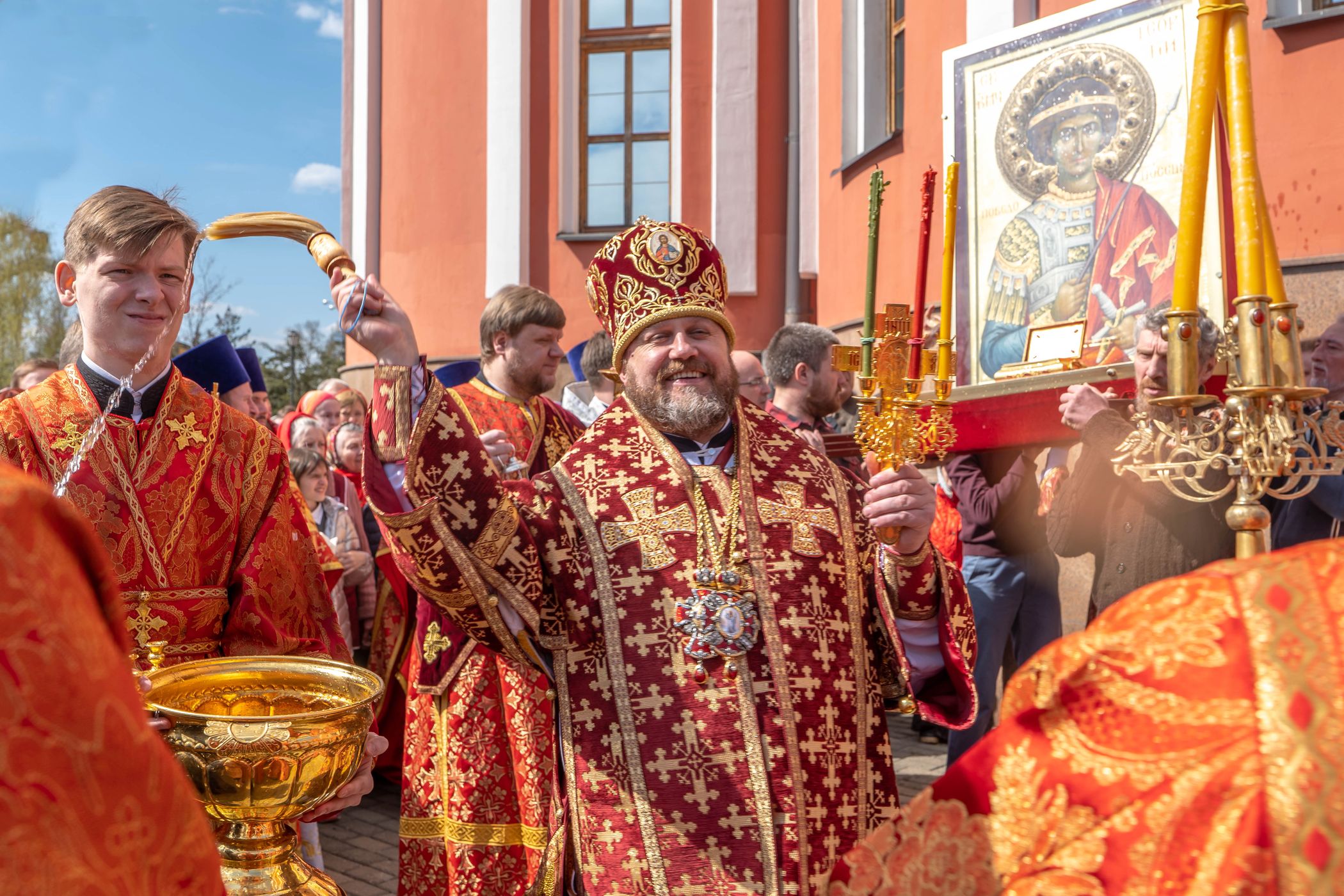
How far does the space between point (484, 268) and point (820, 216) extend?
394 cm

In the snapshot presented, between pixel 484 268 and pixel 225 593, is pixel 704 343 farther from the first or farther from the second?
pixel 484 268

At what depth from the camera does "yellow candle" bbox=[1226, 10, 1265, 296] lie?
216cm

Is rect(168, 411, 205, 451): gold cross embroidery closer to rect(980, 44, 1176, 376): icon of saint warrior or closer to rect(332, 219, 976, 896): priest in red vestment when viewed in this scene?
rect(332, 219, 976, 896): priest in red vestment

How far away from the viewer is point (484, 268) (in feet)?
45.0

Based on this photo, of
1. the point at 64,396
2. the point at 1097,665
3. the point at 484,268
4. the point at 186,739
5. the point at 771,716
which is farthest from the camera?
the point at 484,268

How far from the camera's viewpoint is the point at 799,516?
2.92m

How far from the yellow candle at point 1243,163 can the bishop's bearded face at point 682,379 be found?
1.20m

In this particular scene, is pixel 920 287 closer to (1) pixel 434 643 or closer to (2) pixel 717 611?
(2) pixel 717 611

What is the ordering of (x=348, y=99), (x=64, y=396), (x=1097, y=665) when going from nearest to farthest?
(x=1097, y=665)
(x=64, y=396)
(x=348, y=99)

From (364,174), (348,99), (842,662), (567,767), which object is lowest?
(567,767)

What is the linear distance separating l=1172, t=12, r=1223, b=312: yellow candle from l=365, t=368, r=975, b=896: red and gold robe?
0.89m

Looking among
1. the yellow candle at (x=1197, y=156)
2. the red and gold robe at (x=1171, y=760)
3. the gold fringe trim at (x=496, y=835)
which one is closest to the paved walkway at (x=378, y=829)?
the gold fringe trim at (x=496, y=835)

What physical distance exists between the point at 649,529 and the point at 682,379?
1.27 feet

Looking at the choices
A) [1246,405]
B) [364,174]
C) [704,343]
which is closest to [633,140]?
[364,174]
